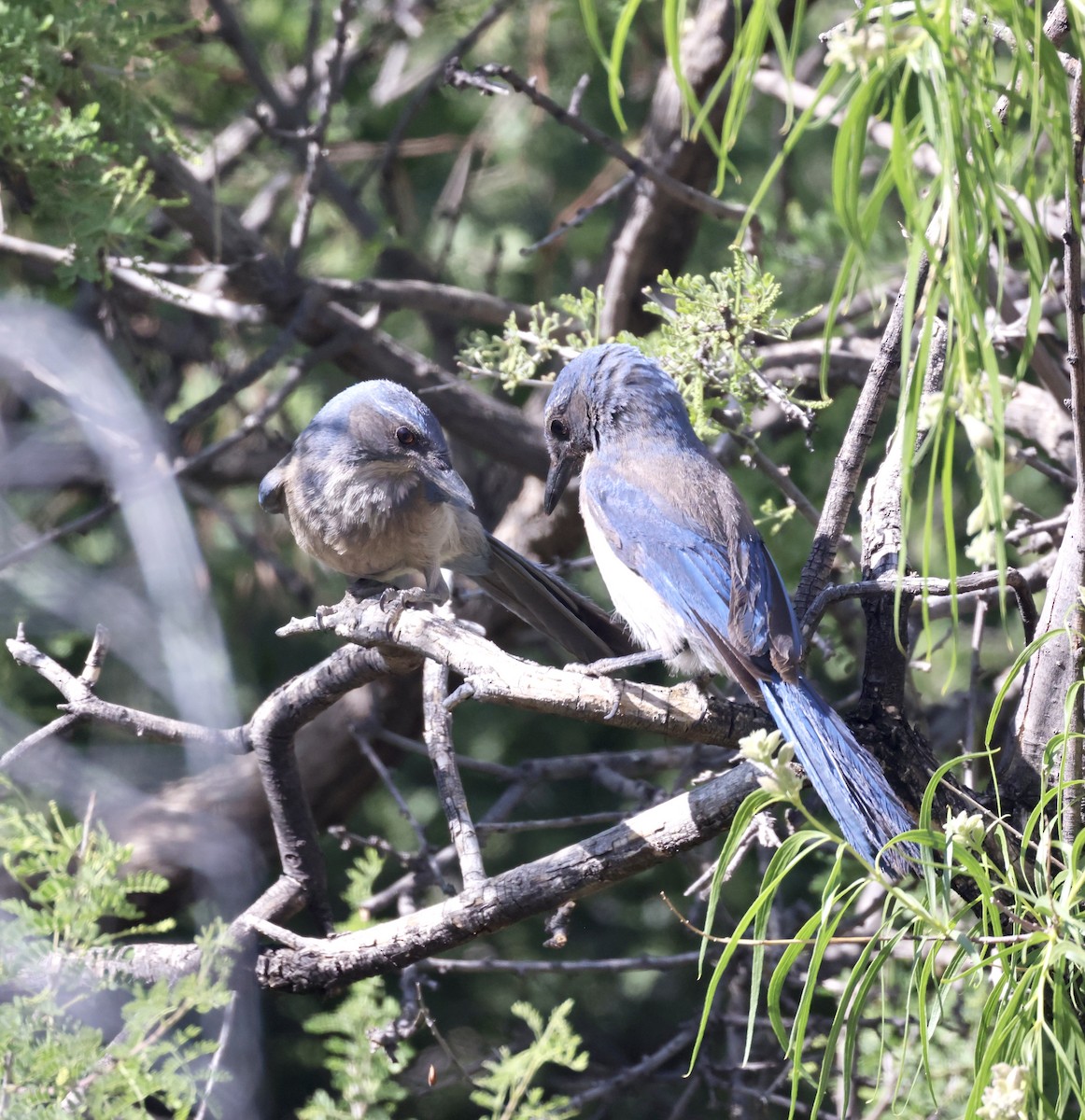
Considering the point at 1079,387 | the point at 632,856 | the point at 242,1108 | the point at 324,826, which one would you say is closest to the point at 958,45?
the point at 1079,387

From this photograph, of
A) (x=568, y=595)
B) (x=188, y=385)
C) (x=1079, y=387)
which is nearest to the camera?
(x=1079, y=387)

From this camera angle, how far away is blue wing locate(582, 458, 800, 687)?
3139 millimetres

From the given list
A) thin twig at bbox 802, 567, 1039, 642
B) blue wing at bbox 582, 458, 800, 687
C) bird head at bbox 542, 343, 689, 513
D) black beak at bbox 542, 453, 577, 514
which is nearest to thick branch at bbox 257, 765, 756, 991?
blue wing at bbox 582, 458, 800, 687

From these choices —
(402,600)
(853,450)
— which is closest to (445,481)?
(402,600)

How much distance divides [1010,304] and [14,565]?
3780 millimetres

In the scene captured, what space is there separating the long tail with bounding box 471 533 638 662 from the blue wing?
0.33 meters

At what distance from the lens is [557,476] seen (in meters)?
4.05

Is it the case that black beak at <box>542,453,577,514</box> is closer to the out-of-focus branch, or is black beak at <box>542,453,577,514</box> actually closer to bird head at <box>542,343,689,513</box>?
bird head at <box>542,343,689,513</box>

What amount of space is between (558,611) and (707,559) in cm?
67

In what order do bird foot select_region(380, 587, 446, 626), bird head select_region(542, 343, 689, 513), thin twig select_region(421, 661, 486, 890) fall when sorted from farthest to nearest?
bird head select_region(542, 343, 689, 513) → bird foot select_region(380, 587, 446, 626) → thin twig select_region(421, 661, 486, 890)

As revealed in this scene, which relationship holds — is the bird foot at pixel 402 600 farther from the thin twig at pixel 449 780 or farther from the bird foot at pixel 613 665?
the bird foot at pixel 613 665

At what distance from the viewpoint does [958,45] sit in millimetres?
1573

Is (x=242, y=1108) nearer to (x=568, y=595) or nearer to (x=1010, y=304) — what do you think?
(x=568, y=595)

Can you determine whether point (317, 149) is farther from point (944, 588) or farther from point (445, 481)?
point (944, 588)
